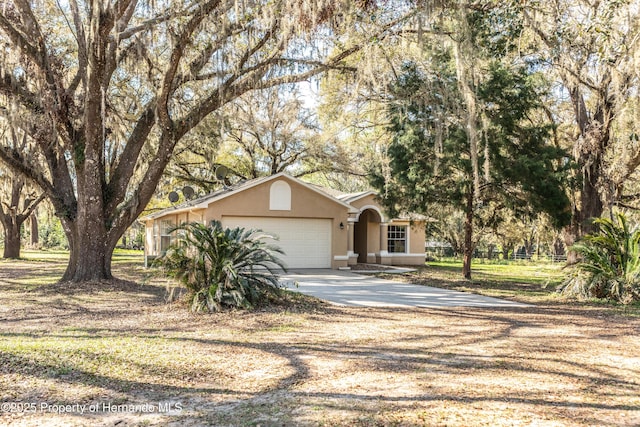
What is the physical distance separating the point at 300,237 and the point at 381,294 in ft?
25.3

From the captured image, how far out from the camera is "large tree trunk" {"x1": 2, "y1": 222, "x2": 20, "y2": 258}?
84.3 ft

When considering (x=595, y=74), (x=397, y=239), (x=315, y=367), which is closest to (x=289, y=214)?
(x=397, y=239)

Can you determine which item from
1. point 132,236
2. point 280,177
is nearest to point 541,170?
point 280,177

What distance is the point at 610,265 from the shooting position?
1078 centimetres

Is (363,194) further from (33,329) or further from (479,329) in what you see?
(33,329)

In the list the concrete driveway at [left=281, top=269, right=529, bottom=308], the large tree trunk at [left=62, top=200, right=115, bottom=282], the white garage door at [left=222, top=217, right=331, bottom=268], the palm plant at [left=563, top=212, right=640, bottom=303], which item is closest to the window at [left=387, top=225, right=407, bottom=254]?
the white garage door at [left=222, top=217, right=331, bottom=268]

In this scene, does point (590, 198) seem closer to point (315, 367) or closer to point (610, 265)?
point (610, 265)

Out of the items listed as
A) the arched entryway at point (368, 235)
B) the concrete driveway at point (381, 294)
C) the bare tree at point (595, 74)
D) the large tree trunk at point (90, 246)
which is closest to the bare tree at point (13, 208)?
the large tree trunk at point (90, 246)

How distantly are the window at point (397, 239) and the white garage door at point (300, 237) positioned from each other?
5.14 m

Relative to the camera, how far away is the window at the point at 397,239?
2364cm

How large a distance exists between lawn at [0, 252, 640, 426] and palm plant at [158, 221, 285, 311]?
47cm

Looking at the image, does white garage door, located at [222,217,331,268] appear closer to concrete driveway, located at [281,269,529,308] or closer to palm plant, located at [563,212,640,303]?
concrete driveway, located at [281,269,529,308]

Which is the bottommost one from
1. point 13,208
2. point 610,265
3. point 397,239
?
point 610,265

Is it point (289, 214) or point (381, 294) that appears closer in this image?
point (381, 294)
